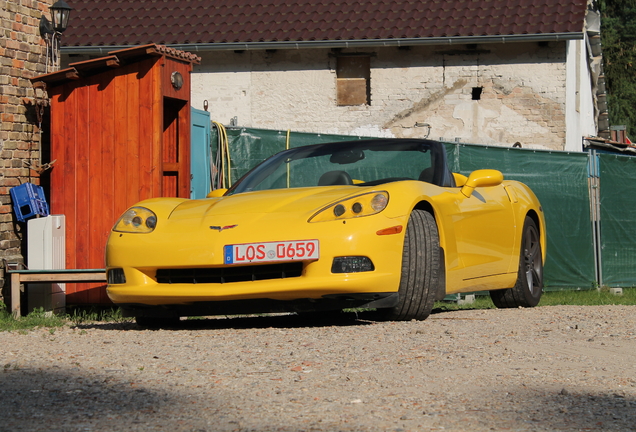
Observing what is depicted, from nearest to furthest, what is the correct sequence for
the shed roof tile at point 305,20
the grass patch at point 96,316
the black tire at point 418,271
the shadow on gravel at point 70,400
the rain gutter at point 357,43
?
the shadow on gravel at point 70,400, the black tire at point 418,271, the grass patch at point 96,316, the rain gutter at point 357,43, the shed roof tile at point 305,20

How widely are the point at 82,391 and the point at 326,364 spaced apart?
1.14 meters

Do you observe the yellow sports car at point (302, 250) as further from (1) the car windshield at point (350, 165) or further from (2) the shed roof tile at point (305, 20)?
(2) the shed roof tile at point (305, 20)

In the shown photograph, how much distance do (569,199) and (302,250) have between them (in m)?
7.52

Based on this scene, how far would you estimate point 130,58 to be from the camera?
9.16 metres

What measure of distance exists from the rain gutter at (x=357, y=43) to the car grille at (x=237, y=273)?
→ 1558 centimetres

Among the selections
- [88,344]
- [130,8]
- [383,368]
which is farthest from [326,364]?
[130,8]

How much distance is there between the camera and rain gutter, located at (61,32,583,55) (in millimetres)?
20391

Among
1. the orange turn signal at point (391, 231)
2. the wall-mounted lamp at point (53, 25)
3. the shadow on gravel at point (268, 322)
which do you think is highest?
the wall-mounted lamp at point (53, 25)

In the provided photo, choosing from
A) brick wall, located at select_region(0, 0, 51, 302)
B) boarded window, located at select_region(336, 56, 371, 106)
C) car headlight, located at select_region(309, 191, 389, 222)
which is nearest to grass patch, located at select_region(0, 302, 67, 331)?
brick wall, located at select_region(0, 0, 51, 302)

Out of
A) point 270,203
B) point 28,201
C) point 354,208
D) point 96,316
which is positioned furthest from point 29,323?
point 354,208

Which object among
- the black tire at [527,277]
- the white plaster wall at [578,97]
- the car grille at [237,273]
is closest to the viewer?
the car grille at [237,273]

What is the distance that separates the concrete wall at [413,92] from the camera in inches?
838

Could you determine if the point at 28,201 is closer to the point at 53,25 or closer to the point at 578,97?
the point at 53,25

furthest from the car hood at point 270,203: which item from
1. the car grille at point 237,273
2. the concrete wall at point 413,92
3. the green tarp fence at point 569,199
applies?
the concrete wall at point 413,92
